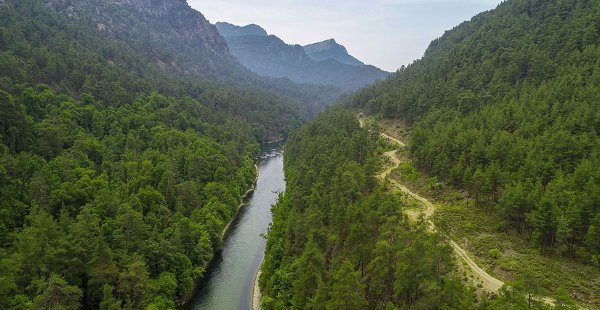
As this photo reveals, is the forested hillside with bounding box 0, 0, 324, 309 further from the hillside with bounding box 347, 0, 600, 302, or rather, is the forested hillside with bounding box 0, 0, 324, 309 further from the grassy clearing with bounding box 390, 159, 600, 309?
the hillside with bounding box 347, 0, 600, 302

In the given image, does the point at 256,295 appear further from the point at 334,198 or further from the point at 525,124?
the point at 525,124

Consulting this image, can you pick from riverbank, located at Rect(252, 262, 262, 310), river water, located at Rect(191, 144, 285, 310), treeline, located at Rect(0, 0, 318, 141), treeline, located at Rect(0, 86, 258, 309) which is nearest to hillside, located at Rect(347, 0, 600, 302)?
riverbank, located at Rect(252, 262, 262, 310)

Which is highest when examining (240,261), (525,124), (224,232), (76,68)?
(76,68)

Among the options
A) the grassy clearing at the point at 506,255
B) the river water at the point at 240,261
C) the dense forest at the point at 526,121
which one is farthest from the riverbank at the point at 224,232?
the dense forest at the point at 526,121

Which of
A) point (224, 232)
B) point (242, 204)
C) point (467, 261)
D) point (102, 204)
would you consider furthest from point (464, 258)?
point (242, 204)

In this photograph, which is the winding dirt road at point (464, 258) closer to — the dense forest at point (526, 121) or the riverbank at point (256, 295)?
the dense forest at point (526, 121)

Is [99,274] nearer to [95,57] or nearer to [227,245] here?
[227,245]

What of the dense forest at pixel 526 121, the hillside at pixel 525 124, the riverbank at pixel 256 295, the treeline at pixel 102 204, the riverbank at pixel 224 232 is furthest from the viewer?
the riverbank at pixel 224 232
